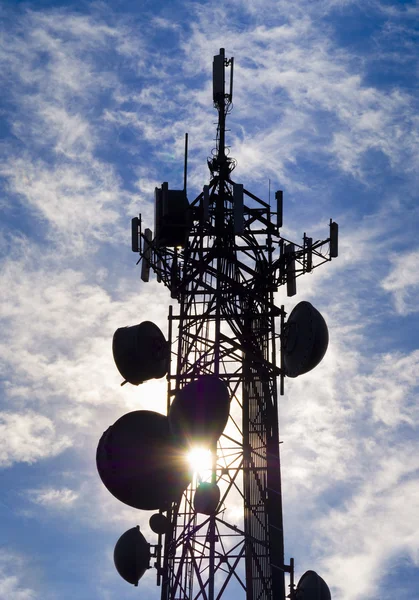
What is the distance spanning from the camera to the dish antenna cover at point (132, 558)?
2769 centimetres

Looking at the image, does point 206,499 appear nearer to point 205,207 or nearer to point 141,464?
point 141,464

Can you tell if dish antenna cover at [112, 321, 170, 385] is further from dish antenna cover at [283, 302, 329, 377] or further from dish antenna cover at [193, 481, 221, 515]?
dish antenna cover at [193, 481, 221, 515]

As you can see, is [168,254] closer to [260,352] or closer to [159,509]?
[260,352]

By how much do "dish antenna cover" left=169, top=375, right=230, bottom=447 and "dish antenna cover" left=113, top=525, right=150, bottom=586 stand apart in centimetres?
490

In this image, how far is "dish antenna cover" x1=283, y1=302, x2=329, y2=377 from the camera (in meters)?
28.1

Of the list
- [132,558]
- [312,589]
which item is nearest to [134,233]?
[132,558]

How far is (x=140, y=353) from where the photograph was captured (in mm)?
28469

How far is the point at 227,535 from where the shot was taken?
86.7 ft


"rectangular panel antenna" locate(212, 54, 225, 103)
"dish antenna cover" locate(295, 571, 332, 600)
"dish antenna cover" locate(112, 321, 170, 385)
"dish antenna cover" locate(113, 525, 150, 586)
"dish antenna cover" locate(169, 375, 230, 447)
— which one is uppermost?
"rectangular panel antenna" locate(212, 54, 225, 103)

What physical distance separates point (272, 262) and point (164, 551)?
980 centimetres

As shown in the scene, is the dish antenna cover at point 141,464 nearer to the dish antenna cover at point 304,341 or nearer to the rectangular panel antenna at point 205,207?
the dish antenna cover at point 304,341

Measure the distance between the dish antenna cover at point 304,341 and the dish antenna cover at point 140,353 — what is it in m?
3.88

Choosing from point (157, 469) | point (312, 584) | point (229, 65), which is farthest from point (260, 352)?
point (229, 65)

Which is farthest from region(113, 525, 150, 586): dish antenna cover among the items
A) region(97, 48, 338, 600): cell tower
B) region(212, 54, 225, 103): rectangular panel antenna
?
region(212, 54, 225, 103): rectangular panel antenna
